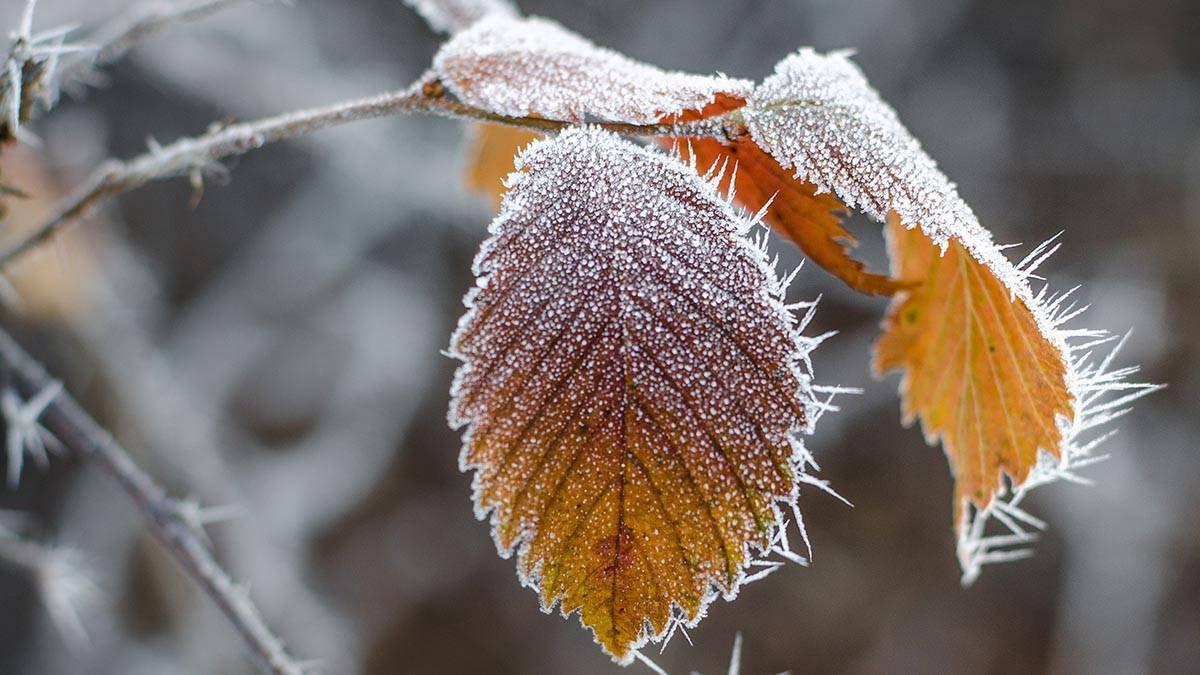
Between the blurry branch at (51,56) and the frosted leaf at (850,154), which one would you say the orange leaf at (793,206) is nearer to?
the frosted leaf at (850,154)

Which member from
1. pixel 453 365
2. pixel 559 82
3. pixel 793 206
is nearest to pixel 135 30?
pixel 559 82

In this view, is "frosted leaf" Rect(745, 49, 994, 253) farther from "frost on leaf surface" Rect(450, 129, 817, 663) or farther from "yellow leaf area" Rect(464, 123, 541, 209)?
"yellow leaf area" Rect(464, 123, 541, 209)

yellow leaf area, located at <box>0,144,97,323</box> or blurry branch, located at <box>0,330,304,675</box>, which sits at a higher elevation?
yellow leaf area, located at <box>0,144,97,323</box>

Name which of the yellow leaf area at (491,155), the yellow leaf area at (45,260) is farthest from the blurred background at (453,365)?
the yellow leaf area at (491,155)

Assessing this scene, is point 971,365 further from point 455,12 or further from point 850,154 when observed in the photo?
point 455,12

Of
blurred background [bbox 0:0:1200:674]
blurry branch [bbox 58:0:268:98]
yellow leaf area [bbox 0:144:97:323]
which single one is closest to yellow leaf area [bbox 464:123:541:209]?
blurry branch [bbox 58:0:268:98]

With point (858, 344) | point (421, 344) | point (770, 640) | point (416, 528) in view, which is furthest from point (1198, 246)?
point (416, 528)
